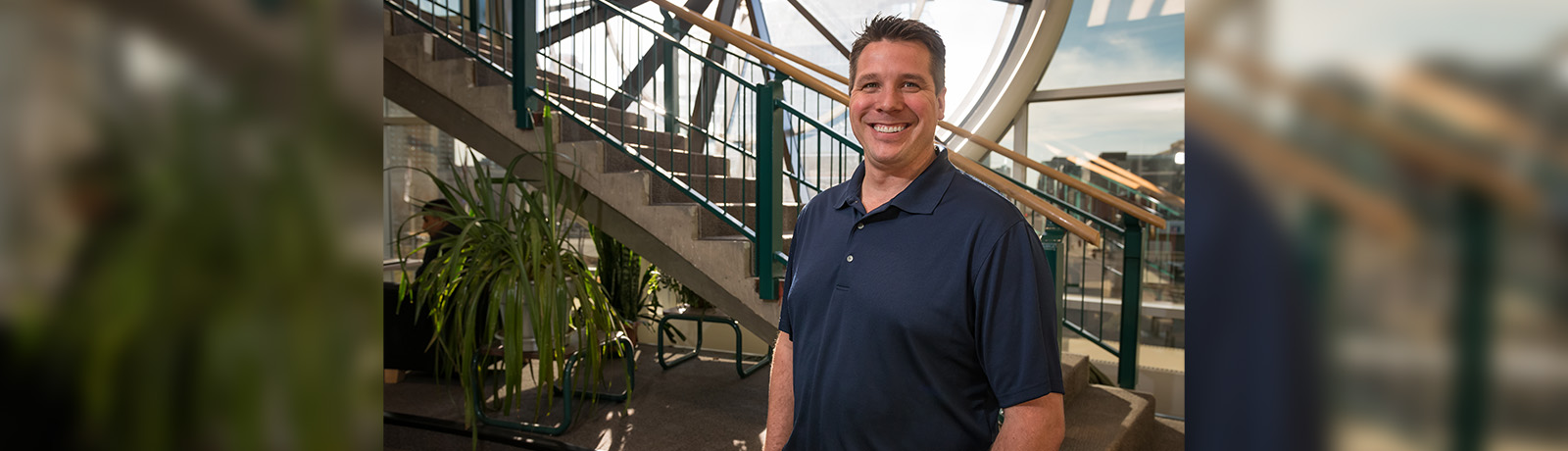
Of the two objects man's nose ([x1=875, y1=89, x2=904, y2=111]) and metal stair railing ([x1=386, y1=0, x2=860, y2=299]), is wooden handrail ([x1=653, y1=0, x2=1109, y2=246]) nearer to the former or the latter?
metal stair railing ([x1=386, y1=0, x2=860, y2=299])

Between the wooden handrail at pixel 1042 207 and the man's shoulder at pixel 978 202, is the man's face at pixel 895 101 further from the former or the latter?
the wooden handrail at pixel 1042 207

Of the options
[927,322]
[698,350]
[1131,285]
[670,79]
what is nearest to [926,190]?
[927,322]

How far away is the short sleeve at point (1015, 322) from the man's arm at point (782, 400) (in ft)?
1.34

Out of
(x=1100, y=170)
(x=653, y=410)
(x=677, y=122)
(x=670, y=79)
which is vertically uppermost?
(x=670, y=79)

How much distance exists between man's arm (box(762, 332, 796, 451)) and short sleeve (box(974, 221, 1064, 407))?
1.34 ft

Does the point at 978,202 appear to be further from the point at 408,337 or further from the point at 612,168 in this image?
the point at 408,337

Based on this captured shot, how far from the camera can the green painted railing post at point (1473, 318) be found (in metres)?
0.31

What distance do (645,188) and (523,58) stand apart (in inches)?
36.2

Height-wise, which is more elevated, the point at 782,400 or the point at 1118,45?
the point at 1118,45

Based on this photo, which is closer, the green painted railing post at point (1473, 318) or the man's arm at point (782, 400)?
the green painted railing post at point (1473, 318)

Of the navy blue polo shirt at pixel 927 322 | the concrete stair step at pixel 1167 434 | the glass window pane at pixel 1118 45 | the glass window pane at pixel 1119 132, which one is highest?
the glass window pane at pixel 1118 45

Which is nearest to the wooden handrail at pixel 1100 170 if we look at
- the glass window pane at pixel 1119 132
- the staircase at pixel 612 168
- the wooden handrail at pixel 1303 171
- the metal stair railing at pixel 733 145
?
the glass window pane at pixel 1119 132

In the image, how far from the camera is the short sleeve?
1.19 meters

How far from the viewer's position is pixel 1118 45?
251 inches
